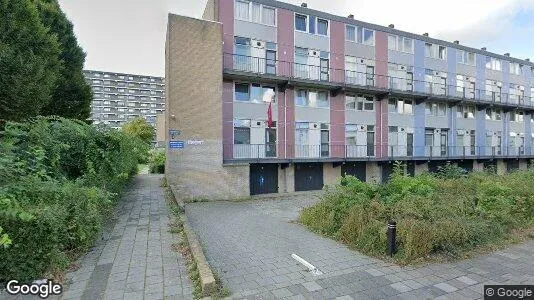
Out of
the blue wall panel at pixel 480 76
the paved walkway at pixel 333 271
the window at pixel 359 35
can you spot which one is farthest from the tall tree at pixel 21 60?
the blue wall panel at pixel 480 76

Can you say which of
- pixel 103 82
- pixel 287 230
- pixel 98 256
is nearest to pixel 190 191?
pixel 287 230

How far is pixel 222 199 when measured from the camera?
15.6 m

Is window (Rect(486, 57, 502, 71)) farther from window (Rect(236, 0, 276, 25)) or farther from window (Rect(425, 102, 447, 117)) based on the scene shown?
window (Rect(236, 0, 276, 25))

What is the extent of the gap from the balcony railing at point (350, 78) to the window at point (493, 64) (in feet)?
7.95

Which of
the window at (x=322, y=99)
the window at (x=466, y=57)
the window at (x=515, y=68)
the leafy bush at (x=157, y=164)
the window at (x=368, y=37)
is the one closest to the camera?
the window at (x=322, y=99)

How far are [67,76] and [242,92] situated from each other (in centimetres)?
1119

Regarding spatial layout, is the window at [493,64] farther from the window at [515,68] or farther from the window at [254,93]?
the window at [254,93]

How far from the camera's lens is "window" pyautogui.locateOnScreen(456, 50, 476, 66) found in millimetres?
25859

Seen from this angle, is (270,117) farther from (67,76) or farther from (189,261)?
(67,76)

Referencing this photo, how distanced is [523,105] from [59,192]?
37.3 metres

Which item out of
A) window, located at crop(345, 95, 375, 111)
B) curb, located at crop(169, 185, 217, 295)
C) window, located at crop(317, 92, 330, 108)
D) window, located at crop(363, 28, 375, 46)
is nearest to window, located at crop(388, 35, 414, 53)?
window, located at crop(363, 28, 375, 46)

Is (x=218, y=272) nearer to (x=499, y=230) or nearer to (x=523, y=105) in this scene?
(x=499, y=230)

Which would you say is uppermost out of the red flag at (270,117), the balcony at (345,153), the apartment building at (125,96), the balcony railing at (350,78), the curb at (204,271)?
the apartment building at (125,96)

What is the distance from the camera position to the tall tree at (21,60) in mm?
9461
